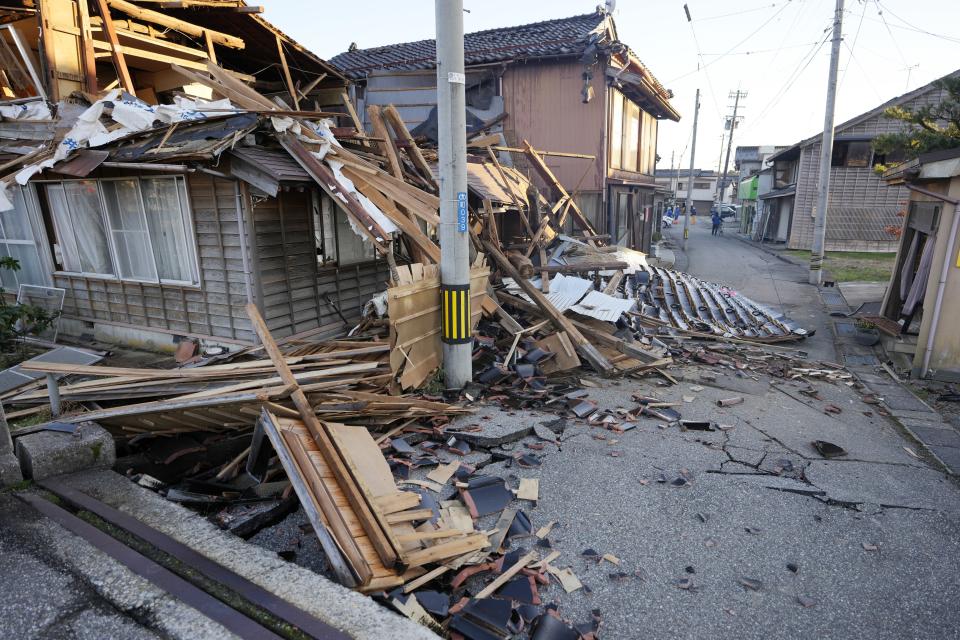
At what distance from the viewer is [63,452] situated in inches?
174

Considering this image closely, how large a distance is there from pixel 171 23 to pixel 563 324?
35.1 ft

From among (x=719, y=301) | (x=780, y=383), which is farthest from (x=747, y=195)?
(x=780, y=383)

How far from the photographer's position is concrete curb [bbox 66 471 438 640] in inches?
115

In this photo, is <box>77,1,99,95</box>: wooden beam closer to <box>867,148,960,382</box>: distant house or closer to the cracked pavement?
the cracked pavement

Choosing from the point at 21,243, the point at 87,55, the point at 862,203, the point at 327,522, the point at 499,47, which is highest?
the point at 499,47

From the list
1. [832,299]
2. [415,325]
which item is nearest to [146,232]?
[415,325]

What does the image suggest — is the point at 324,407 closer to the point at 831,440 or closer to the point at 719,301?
the point at 831,440

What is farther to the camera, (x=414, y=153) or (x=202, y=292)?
(x=414, y=153)

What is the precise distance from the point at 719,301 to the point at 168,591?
12.8 m

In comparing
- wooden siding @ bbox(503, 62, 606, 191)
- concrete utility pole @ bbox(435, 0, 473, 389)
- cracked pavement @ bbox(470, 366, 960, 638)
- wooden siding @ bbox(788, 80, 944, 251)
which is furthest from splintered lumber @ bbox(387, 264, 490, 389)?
wooden siding @ bbox(788, 80, 944, 251)

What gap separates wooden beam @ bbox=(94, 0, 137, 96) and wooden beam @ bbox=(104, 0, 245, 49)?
146mm

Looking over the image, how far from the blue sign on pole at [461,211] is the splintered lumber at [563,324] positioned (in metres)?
2.75

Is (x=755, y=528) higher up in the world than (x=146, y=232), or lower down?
lower down

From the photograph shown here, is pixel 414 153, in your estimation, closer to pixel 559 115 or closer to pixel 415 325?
pixel 415 325
